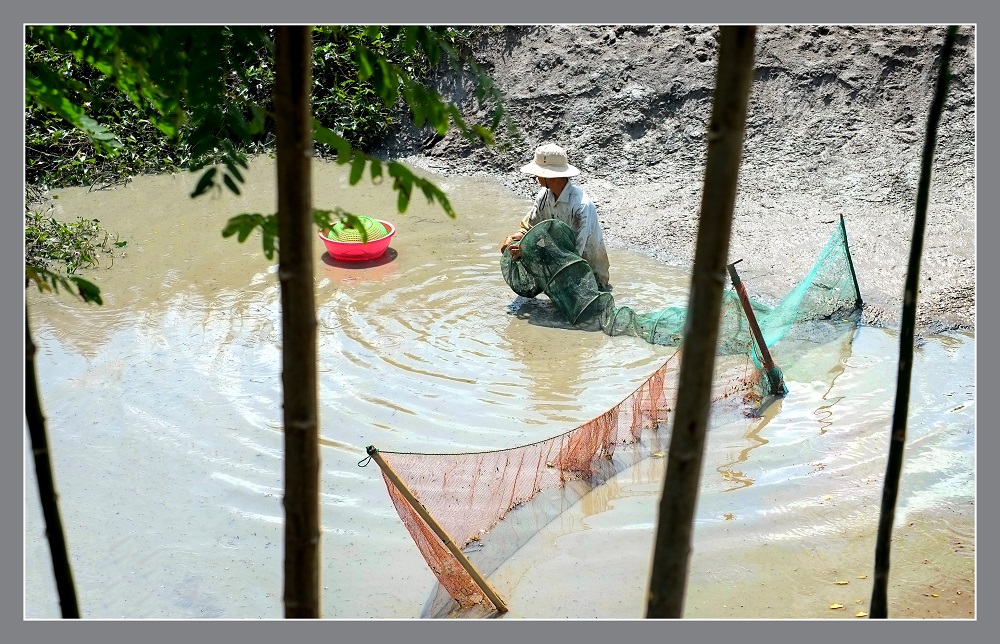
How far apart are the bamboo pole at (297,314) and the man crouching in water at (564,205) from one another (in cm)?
486

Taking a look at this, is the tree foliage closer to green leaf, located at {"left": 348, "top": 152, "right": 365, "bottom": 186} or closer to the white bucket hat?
green leaf, located at {"left": 348, "top": 152, "right": 365, "bottom": 186}

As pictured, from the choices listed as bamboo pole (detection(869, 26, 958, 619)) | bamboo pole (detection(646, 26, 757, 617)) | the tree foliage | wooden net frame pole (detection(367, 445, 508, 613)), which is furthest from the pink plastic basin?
bamboo pole (detection(646, 26, 757, 617))

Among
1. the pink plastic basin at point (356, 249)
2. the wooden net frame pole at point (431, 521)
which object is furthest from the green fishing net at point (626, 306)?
the wooden net frame pole at point (431, 521)

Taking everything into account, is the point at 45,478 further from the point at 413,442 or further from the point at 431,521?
the point at 413,442

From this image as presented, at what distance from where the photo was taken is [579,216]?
6465 mm

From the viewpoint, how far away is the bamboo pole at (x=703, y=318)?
1269 millimetres

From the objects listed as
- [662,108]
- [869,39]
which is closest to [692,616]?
[662,108]

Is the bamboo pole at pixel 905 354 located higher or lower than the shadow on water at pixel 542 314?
higher

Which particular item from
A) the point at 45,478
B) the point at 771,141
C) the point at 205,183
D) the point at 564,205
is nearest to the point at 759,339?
the point at 564,205

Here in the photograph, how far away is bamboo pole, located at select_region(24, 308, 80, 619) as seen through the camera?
5.37ft

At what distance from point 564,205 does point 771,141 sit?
3554mm

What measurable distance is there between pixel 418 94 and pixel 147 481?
3528 mm

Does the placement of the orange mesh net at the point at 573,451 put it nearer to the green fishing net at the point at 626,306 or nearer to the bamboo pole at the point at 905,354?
the green fishing net at the point at 626,306

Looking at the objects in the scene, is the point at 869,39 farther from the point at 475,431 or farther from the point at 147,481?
the point at 147,481
